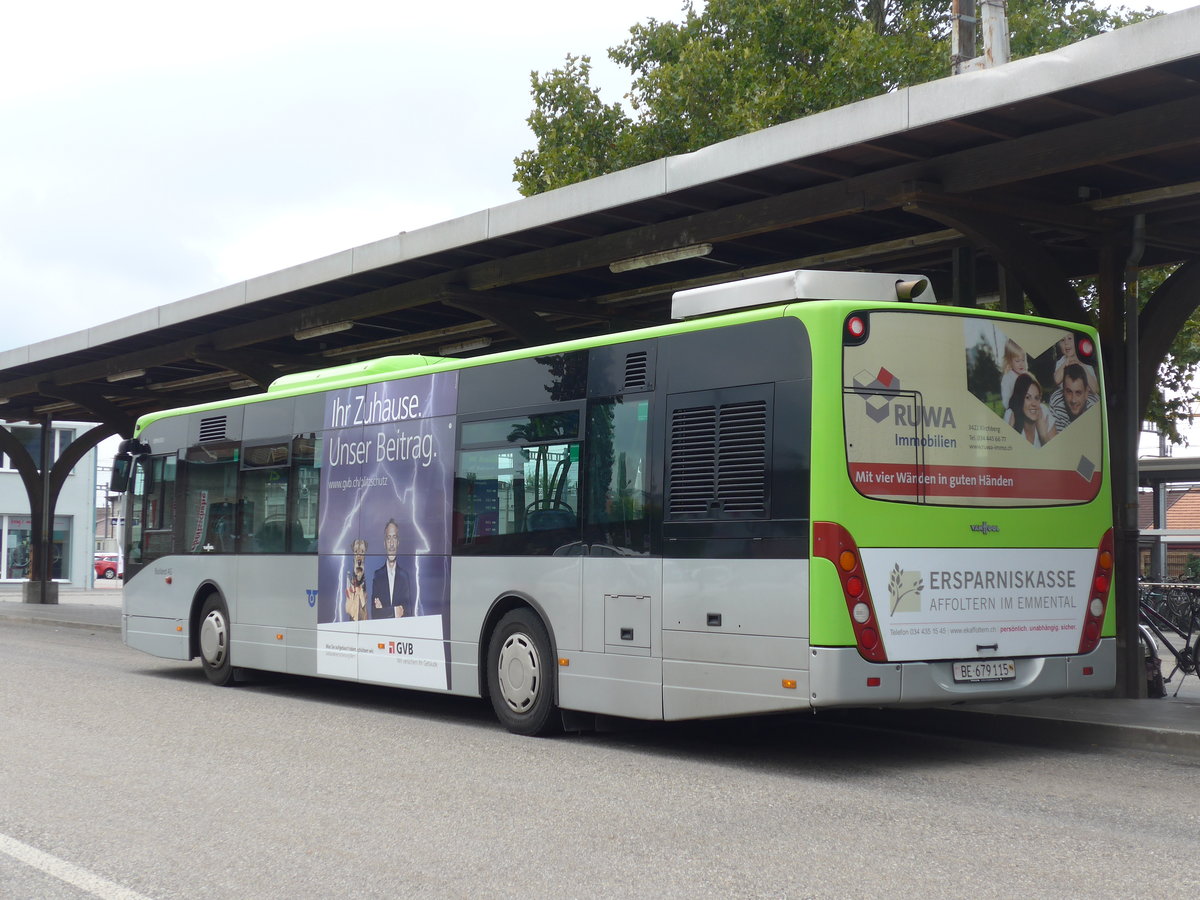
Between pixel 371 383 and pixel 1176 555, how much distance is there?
1488 inches

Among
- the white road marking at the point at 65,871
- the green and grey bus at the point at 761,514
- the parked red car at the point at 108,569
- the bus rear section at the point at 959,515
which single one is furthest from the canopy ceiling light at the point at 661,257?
the parked red car at the point at 108,569

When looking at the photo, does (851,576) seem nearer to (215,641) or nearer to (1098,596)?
(1098,596)

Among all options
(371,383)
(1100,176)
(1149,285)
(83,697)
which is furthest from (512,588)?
(1149,285)

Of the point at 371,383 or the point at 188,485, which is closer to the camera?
the point at 371,383

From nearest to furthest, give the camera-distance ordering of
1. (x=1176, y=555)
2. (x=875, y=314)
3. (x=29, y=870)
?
(x=29, y=870) → (x=875, y=314) → (x=1176, y=555)

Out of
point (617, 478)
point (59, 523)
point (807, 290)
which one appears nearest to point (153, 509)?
point (617, 478)

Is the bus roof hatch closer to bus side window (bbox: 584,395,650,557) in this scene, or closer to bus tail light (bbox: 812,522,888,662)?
bus side window (bbox: 584,395,650,557)

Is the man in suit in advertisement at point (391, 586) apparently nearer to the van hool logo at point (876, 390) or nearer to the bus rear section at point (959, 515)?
the bus rear section at point (959, 515)

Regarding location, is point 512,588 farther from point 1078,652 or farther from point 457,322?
point 457,322

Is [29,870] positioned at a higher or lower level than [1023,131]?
lower

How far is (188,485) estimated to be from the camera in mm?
15484

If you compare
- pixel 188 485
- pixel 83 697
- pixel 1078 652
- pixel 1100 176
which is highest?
pixel 1100 176

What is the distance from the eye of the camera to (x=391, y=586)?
39.7ft

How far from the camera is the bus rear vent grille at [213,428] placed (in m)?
15.0
